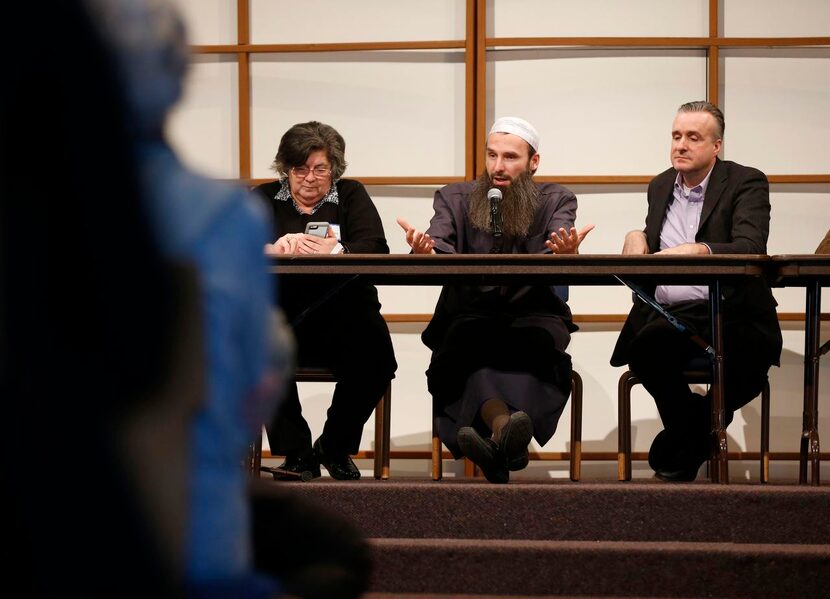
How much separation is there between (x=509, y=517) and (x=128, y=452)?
255cm

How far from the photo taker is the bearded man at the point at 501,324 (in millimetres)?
3506

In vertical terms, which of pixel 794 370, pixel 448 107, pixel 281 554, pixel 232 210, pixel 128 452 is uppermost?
pixel 448 107

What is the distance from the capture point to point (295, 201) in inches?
163

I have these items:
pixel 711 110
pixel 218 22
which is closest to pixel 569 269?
pixel 711 110

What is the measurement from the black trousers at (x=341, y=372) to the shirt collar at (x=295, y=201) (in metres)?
0.48

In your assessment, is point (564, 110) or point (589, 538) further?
point (564, 110)

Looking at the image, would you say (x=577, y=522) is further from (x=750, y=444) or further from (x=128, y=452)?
(x=128, y=452)

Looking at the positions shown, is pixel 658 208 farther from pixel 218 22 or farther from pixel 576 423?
pixel 218 22

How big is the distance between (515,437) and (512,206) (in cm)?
111

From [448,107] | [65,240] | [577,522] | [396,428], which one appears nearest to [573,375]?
[577,522]

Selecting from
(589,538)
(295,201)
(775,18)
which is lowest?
(589,538)

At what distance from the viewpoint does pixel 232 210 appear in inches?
22.8

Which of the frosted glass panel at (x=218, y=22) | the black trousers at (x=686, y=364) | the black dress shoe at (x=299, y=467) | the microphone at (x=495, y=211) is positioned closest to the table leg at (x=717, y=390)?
the black trousers at (x=686, y=364)

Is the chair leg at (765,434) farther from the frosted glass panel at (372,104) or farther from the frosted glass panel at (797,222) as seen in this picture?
the frosted glass panel at (372,104)
